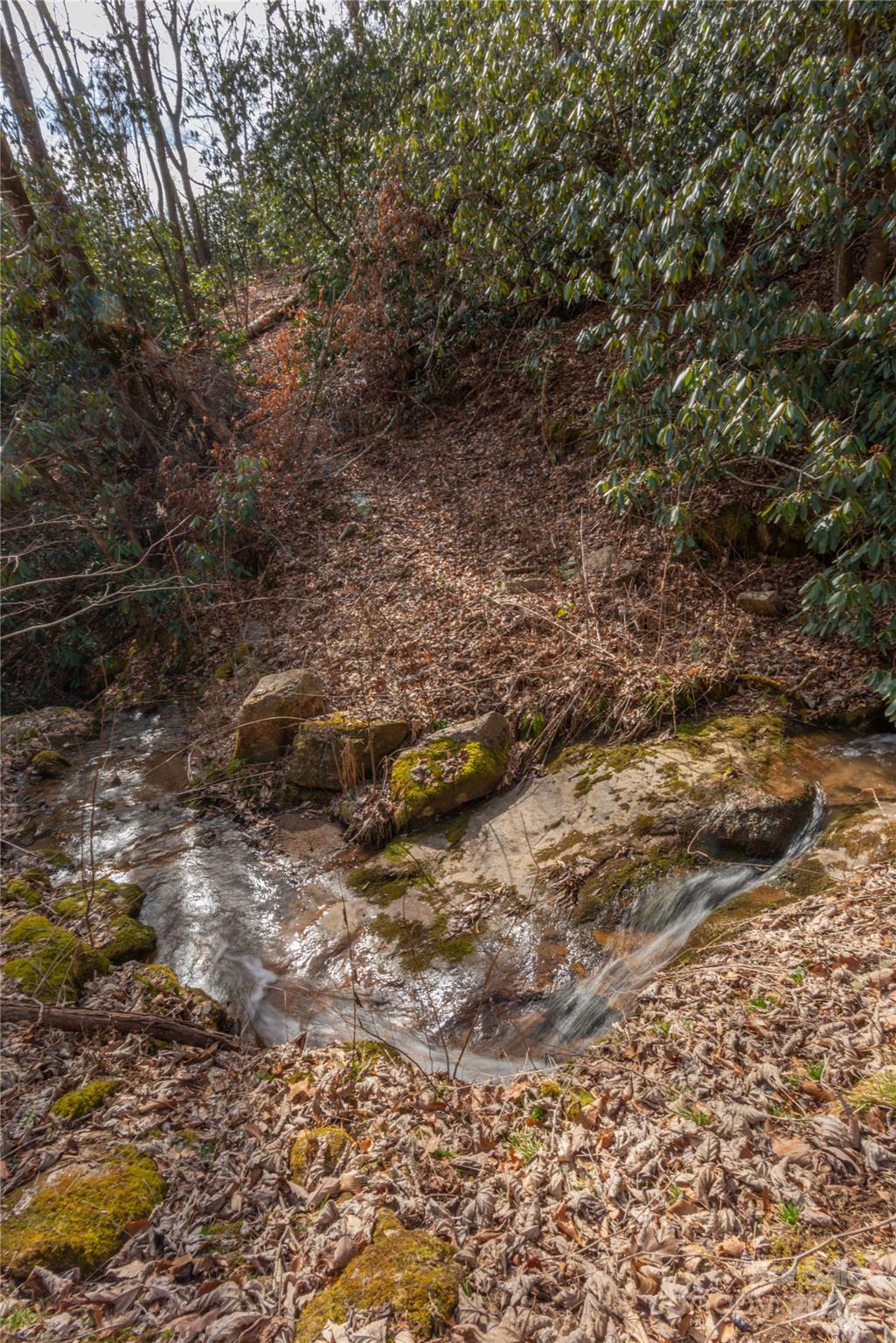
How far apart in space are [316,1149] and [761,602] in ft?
20.2

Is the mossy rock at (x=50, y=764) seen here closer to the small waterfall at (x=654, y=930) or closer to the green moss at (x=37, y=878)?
the green moss at (x=37, y=878)

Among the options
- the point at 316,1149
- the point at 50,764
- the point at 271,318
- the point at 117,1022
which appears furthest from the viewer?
the point at 271,318

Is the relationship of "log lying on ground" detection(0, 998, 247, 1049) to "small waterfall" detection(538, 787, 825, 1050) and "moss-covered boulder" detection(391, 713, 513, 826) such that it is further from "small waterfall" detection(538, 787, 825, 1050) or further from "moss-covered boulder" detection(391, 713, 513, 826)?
"moss-covered boulder" detection(391, 713, 513, 826)

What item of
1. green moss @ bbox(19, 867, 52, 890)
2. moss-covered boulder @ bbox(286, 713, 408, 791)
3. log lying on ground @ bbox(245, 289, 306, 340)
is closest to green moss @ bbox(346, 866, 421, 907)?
moss-covered boulder @ bbox(286, 713, 408, 791)

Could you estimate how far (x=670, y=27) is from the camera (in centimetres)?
602

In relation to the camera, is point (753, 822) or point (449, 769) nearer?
point (753, 822)

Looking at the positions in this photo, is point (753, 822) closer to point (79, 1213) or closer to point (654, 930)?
point (654, 930)

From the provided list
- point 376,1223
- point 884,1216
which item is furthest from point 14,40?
point 884,1216

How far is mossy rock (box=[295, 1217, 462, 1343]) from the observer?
2.36m

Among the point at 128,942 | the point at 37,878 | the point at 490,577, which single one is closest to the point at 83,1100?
the point at 128,942

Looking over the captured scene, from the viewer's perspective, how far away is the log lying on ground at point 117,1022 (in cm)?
393

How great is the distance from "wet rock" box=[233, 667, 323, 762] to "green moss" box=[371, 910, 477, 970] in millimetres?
2669

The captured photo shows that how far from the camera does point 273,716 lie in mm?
7375

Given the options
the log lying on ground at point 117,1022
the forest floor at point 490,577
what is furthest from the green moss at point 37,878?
the forest floor at point 490,577
